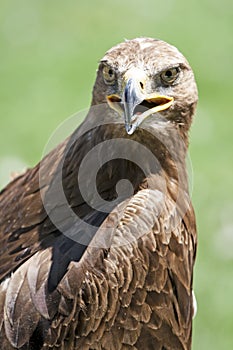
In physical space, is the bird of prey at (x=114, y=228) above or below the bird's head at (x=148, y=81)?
below

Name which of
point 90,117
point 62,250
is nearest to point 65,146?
point 90,117

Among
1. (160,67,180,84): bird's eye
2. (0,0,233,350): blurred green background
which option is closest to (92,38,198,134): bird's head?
(160,67,180,84): bird's eye

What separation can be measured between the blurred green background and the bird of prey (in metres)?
2.11

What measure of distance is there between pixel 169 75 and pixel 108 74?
0.30m

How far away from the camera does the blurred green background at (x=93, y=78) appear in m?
8.59

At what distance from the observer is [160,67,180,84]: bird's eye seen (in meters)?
5.53

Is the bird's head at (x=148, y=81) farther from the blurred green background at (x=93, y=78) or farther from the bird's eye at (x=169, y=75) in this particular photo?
the blurred green background at (x=93, y=78)

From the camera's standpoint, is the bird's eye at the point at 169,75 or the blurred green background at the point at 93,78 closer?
the bird's eye at the point at 169,75

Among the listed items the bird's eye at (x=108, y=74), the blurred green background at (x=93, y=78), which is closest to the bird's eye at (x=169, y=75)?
the bird's eye at (x=108, y=74)

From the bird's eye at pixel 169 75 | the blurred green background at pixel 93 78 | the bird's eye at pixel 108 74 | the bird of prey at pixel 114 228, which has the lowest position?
the bird of prey at pixel 114 228

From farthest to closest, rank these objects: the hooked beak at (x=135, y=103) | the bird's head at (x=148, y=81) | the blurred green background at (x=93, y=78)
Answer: the blurred green background at (x=93, y=78)
the bird's head at (x=148, y=81)
the hooked beak at (x=135, y=103)

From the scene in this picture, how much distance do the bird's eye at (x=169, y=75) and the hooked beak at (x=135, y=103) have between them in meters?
0.08

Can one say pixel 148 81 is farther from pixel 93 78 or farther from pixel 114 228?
pixel 93 78

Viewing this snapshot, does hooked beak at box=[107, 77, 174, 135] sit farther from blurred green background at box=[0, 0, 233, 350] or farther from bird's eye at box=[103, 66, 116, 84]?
blurred green background at box=[0, 0, 233, 350]
